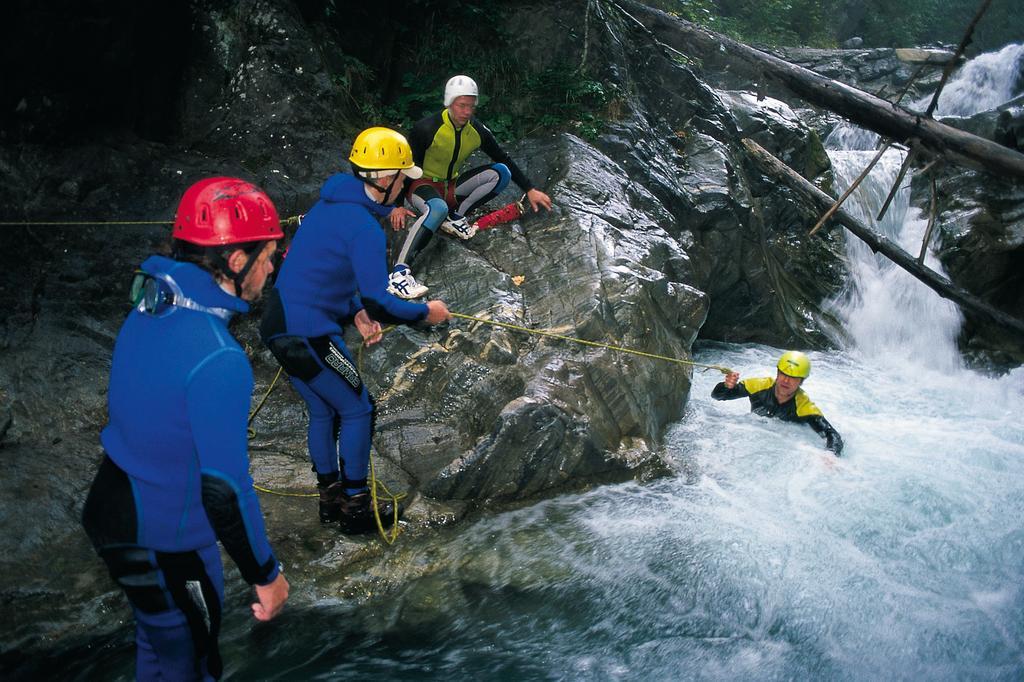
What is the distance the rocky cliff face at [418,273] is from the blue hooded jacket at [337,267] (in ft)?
4.55

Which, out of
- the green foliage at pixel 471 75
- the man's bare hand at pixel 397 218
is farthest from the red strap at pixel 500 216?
the green foliage at pixel 471 75

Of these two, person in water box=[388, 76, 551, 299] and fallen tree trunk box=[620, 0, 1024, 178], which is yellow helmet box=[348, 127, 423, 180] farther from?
fallen tree trunk box=[620, 0, 1024, 178]

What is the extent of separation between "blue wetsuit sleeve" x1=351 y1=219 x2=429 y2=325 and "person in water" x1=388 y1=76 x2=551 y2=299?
5.65 ft

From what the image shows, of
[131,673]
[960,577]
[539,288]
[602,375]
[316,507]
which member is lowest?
[960,577]

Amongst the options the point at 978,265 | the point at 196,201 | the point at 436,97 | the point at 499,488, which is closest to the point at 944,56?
the point at 978,265

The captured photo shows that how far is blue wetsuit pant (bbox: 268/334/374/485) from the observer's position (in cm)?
350

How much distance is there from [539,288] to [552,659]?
3060 mm

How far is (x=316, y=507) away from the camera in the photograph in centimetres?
425

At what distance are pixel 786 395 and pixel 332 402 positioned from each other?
419cm

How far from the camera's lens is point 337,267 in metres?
3.45

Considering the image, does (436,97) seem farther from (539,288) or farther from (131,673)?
(131,673)

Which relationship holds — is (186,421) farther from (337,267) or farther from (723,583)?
(723,583)

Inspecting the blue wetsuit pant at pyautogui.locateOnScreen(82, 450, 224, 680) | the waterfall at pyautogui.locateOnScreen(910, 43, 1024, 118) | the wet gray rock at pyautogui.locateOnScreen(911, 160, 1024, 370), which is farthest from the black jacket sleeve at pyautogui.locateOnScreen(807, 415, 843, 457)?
the waterfall at pyautogui.locateOnScreen(910, 43, 1024, 118)

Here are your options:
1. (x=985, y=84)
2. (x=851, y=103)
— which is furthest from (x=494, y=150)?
(x=985, y=84)
